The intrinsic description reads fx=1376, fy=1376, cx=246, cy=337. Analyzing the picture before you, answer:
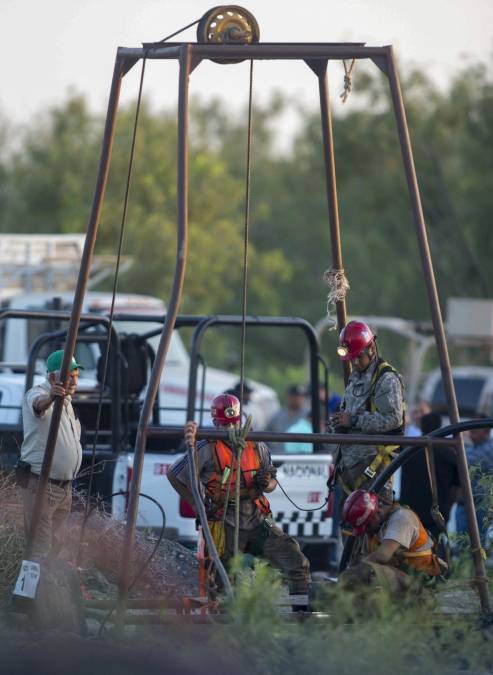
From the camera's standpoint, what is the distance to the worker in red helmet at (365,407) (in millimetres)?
8109

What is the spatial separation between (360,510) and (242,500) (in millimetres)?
1284

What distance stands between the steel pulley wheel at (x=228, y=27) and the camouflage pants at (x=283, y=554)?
109 inches

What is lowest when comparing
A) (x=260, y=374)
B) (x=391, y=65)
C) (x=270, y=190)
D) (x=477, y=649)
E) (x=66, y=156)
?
(x=477, y=649)

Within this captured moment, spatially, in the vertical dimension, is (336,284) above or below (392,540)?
above

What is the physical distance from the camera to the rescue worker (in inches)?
315

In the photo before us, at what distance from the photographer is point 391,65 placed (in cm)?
725

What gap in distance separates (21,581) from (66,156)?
2916cm

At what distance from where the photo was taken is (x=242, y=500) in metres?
8.16

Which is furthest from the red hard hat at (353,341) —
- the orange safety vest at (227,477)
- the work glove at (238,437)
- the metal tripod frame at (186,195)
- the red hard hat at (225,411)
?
the work glove at (238,437)

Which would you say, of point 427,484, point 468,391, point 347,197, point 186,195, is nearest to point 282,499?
point 427,484

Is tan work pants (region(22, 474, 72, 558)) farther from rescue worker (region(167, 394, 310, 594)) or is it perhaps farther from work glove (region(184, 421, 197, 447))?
work glove (region(184, 421, 197, 447))

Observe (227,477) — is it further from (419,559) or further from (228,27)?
(228,27)

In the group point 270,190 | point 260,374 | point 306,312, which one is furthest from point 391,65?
point 270,190

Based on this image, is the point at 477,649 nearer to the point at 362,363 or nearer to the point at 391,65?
the point at 362,363
